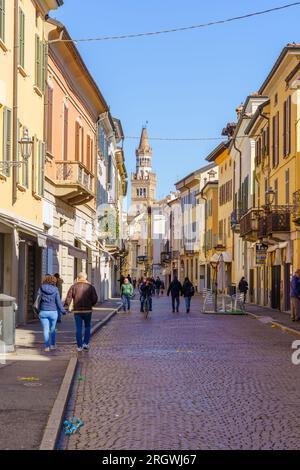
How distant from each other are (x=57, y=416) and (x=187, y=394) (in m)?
2.97

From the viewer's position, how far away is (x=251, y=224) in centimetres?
4172

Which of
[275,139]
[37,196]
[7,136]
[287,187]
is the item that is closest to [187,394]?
[7,136]

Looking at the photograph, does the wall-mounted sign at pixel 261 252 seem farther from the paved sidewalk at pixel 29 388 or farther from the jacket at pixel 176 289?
the paved sidewalk at pixel 29 388

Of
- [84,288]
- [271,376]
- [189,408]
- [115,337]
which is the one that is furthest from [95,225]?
[189,408]

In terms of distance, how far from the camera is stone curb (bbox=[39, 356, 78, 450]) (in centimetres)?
800

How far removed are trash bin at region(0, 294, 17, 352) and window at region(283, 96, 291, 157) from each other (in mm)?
21665

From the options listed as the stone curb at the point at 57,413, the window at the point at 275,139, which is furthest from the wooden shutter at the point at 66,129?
the stone curb at the point at 57,413

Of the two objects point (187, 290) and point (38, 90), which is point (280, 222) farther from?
point (38, 90)

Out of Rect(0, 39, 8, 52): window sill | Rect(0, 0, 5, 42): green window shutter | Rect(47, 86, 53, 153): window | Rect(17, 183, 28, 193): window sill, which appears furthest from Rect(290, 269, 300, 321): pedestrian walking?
Rect(0, 0, 5, 42): green window shutter

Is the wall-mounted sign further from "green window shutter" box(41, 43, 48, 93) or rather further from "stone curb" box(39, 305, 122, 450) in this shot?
"stone curb" box(39, 305, 122, 450)

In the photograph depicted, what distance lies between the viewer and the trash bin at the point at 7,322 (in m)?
15.7

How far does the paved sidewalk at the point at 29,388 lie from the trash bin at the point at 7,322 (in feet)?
0.74
